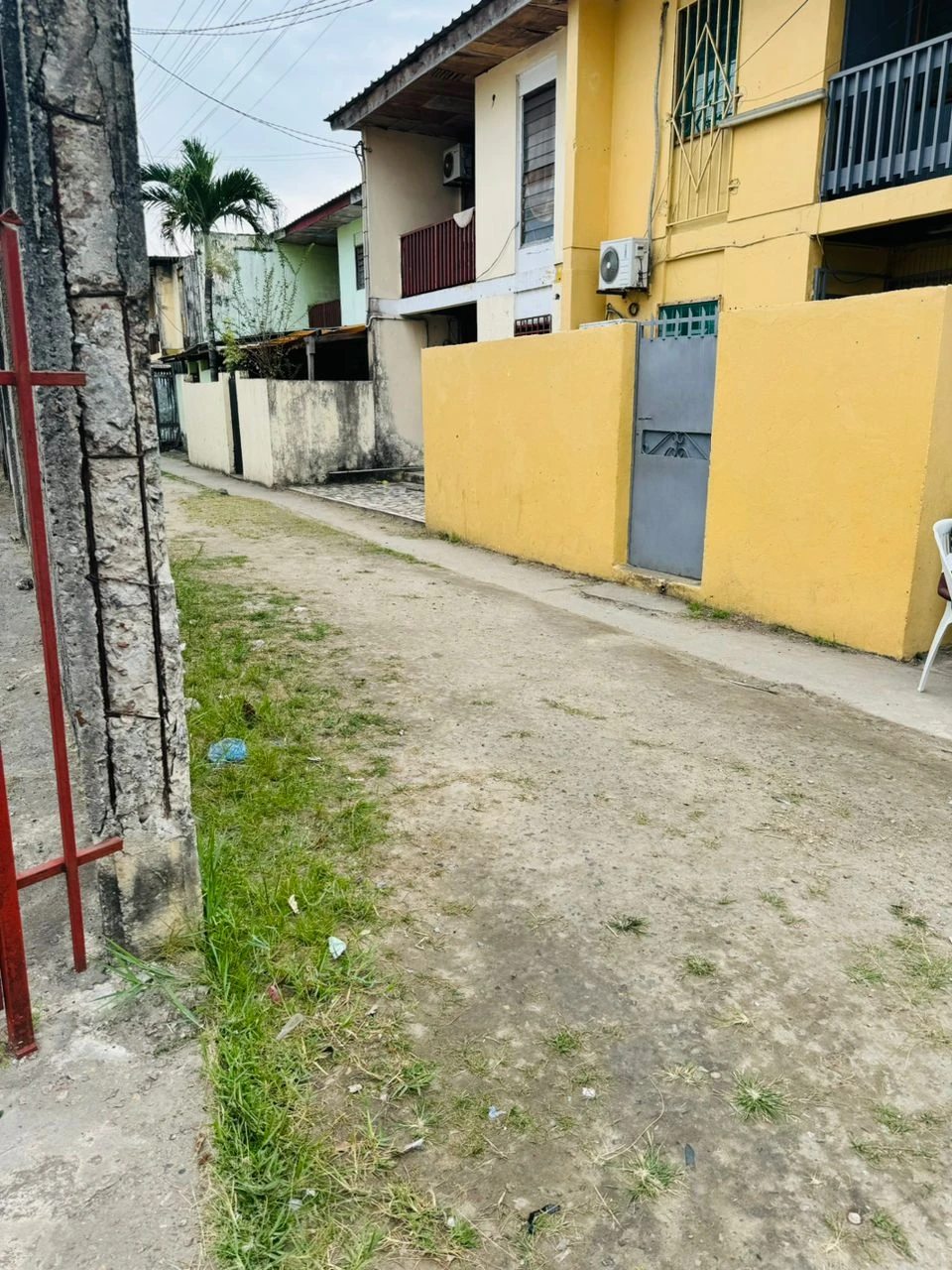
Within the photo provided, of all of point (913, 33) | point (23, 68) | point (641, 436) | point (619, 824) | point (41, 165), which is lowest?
point (619, 824)

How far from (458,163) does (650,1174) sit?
16.2 m

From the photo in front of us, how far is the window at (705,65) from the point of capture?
914 centimetres

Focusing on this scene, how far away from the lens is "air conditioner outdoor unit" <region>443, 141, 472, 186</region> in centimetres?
1514

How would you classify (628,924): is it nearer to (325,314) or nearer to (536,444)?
(536,444)

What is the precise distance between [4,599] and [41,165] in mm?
5124

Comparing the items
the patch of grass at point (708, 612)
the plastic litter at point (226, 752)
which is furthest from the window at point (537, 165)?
the plastic litter at point (226, 752)

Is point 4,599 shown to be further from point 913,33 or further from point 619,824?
point 913,33

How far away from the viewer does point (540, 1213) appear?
1.74m

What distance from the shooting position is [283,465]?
1542 cm

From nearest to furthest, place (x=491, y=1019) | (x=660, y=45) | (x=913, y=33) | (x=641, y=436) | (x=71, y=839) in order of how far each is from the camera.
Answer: (x=71, y=839), (x=491, y=1019), (x=641, y=436), (x=913, y=33), (x=660, y=45)

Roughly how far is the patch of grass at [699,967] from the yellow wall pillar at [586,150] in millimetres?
9624

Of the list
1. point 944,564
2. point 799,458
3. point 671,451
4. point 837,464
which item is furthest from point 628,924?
point 671,451

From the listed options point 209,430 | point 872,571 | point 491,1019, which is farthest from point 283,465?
point 491,1019

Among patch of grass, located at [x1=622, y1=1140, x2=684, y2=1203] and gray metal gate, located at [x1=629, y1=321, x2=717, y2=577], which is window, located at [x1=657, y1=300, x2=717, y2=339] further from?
patch of grass, located at [x1=622, y1=1140, x2=684, y2=1203]
